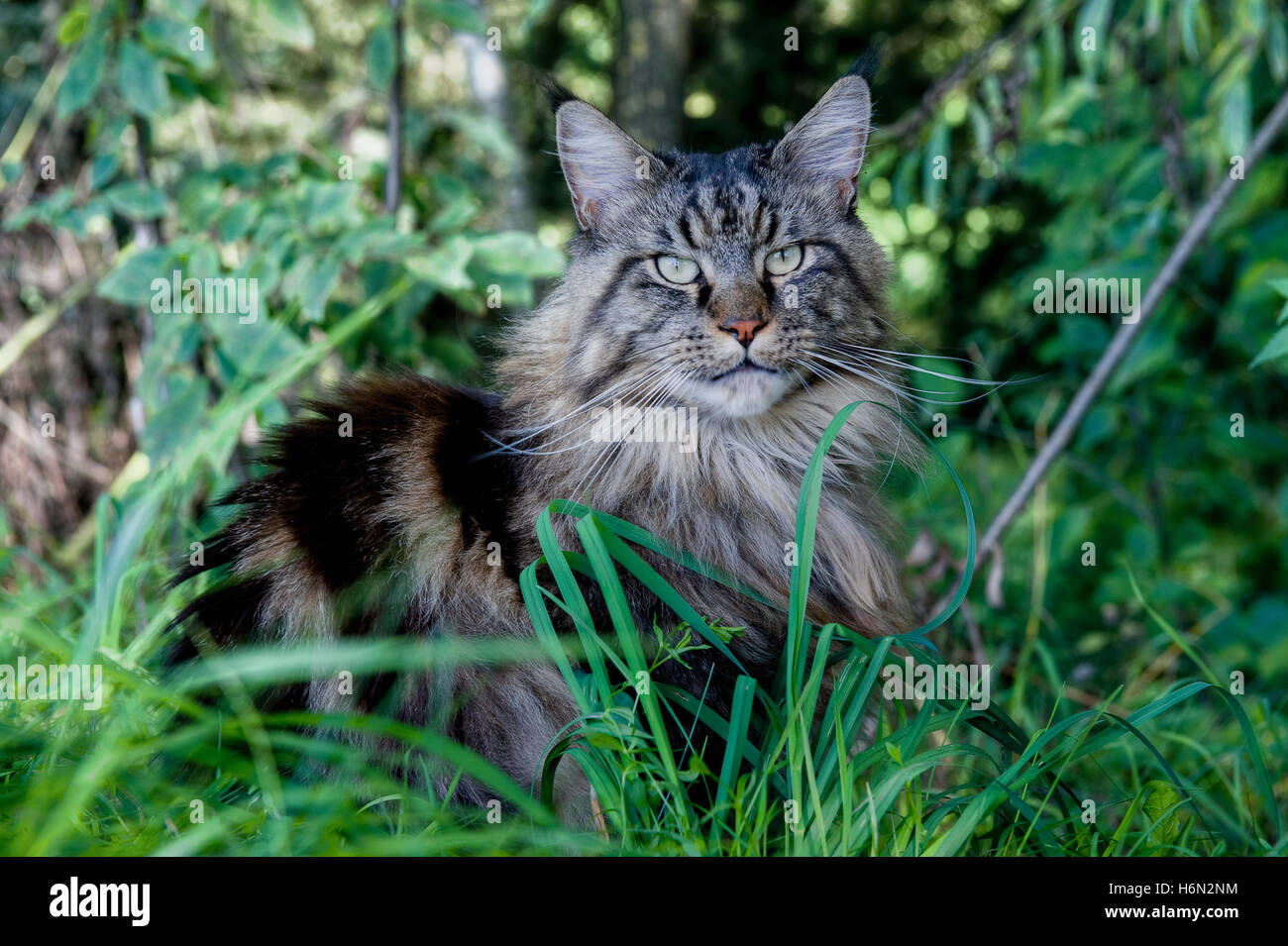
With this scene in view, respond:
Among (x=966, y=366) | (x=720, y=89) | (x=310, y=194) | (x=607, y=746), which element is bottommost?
(x=607, y=746)

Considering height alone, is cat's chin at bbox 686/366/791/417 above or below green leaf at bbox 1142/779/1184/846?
above

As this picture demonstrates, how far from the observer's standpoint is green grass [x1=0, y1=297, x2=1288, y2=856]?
1657 mm

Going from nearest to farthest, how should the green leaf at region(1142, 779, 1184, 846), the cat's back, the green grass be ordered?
the green grass
the green leaf at region(1142, 779, 1184, 846)
the cat's back

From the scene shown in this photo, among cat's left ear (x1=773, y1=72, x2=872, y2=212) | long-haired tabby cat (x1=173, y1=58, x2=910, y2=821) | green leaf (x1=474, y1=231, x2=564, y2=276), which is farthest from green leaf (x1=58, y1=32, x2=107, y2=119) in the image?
cat's left ear (x1=773, y1=72, x2=872, y2=212)

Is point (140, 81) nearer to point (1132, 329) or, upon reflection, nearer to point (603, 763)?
point (603, 763)

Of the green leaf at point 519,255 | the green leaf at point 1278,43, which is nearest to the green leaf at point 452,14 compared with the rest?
the green leaf at point 519,255

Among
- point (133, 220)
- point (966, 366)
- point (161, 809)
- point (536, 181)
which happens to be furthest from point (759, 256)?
point (536, 181)

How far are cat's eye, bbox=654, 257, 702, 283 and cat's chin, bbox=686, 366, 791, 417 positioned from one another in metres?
0.27

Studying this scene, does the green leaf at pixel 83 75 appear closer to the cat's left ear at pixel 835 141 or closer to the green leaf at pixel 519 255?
the green leaf at pixel 519 255

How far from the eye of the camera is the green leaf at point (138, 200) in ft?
10.4

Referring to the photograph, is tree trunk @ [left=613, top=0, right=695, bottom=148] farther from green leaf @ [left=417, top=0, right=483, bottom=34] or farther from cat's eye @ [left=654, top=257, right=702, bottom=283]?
cat's eye @ [left=654, top=257, right=702, bottom=283]

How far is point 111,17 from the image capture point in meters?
3.15
